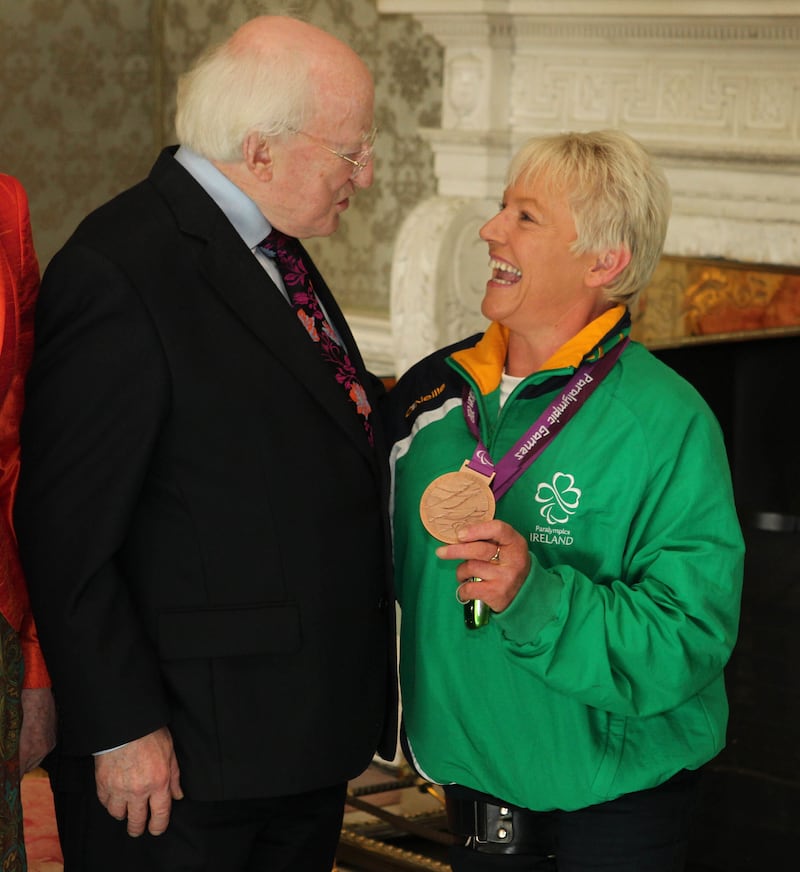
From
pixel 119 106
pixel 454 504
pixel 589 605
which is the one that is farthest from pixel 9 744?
pixel 119 106

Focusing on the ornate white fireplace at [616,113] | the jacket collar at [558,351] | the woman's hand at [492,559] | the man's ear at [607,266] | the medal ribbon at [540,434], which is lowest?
the woman's hand at [492,559]

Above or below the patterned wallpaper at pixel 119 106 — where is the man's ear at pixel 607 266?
below

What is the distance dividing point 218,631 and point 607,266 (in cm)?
80

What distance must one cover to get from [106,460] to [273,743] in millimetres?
473

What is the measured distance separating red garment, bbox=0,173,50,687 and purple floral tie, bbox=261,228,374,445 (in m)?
0.36

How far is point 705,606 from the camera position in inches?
75.0

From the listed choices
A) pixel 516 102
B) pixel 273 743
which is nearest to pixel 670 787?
pixel 273 743

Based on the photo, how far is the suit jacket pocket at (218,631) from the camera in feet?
6.12

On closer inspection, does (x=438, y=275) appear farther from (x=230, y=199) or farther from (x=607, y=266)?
(x=230, y=199)

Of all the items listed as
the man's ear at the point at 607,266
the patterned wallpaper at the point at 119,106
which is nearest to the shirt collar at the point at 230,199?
the man's ear at the point at 607,266

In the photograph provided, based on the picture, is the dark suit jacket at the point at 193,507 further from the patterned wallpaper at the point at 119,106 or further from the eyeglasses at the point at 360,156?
the patterned wallpaper at the point at 119,106

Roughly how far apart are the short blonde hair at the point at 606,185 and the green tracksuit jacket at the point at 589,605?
12 cm

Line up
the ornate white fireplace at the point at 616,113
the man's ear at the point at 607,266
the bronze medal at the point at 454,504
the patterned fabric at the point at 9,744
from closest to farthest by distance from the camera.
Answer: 1. the patterned fabric at the point at 9,744
2. the bronze medal at the point at 454,504
3. the man's ear at the point at 607,266
4. the ornate white fireplace at the point at 616,113

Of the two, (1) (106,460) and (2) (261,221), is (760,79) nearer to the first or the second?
(2) (261,221)
